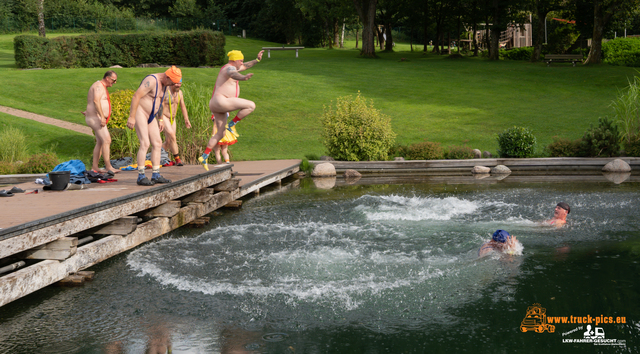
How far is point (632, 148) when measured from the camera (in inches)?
603

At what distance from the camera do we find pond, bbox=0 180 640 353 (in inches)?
199

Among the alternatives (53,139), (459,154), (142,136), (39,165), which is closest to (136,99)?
(142,136)

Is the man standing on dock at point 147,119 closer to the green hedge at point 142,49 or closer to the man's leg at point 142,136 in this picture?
the man's leg at point 142,136

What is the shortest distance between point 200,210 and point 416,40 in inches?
2540

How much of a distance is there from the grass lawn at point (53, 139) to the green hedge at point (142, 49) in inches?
552

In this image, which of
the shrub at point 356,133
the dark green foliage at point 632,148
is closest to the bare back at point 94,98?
the shrub at point 356,133

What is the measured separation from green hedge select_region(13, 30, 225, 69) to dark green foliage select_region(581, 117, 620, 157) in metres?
22.7

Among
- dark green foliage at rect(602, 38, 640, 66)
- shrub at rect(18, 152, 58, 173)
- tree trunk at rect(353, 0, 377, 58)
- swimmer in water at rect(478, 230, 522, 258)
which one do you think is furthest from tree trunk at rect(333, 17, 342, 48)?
swimmer in water at rect(478, 230, 522, 258)

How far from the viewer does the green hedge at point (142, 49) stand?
31.2 meters

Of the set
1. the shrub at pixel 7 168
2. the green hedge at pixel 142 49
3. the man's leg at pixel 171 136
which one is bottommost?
the shrub at pixel 7 168

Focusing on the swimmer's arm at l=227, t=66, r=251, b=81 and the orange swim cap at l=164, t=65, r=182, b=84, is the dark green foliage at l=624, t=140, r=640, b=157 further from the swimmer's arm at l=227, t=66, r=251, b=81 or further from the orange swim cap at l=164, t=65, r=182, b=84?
the orange swim cap at l=164, t=65, r=182, b=84

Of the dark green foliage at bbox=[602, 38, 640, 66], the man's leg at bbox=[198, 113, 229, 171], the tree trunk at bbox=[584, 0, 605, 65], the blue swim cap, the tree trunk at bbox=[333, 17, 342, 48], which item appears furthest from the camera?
the tree trunk at bbox=[333, 17, 342, 48]

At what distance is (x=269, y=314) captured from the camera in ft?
18.5

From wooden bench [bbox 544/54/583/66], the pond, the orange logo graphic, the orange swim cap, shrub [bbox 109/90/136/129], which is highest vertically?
wooden bench [bbox 544/54/583/66]
